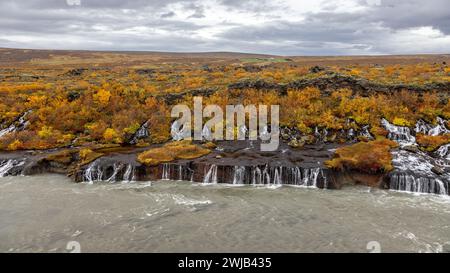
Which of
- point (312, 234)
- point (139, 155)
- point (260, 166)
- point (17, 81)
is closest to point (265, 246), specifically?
point (312, 234)

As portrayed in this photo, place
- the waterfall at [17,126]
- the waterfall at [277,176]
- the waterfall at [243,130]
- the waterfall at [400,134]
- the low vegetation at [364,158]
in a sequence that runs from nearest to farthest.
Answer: the low vegetation at [364,158]
the waterfall at [277,176]
the waterfall at [400,134]
the waterfall at [243,130]
the waterfall at [17,126]

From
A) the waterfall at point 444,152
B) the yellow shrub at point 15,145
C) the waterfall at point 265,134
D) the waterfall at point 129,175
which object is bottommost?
the waterfall at point 129,175

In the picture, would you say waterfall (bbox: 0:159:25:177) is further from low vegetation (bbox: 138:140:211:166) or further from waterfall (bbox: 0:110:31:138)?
low vegetation (bbox: 138:140:211:166)

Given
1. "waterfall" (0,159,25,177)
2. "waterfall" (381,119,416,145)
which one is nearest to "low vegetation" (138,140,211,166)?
"waterfall" (0,159,25,177)

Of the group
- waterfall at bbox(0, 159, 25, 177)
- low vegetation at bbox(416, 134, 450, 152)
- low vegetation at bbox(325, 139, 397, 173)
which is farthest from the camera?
low vegetation at bbox(416, 134, 450, 152)

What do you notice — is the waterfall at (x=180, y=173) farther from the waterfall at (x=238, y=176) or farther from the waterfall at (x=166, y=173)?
the waterfall at (x=238, y=176)

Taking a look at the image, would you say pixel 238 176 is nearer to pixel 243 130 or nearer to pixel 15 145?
pixel 243 130

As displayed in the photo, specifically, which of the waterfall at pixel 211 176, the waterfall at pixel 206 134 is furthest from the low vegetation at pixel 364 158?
the waterfall at pixel 206 134
